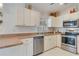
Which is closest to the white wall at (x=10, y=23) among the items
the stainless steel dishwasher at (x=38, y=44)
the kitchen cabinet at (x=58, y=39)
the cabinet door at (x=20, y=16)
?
the cabinet door at (x=20, y=16)

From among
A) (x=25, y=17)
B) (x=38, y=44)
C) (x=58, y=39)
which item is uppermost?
(x=25, y=17)

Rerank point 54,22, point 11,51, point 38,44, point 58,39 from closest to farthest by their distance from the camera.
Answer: point 11,51 → point 58,39 → point 54,22 → point 38,44

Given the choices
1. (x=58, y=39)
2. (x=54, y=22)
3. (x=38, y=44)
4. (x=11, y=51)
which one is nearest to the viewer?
(x=11, y=51)

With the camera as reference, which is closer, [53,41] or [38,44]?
[53,41]

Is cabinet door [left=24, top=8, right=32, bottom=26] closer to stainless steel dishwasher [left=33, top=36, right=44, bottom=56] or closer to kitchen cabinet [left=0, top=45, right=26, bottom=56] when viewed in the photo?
stainless steel dishwasher [left=33, top=36, right=44, bottom=56]

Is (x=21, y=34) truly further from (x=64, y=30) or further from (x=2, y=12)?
(x=64, y=30)

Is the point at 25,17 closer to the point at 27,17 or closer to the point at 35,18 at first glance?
the point at 27,17

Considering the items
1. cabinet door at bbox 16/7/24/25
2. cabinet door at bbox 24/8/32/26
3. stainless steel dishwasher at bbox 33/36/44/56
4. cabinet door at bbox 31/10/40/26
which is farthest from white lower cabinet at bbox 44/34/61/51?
cabinet door at bbox 16/7/24/25

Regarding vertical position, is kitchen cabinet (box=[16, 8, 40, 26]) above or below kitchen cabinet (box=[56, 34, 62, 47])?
above

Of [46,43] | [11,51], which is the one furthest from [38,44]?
[11,51]

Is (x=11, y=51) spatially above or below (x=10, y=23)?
below

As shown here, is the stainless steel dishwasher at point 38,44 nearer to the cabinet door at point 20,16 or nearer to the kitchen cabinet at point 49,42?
the kitchen cabinet at point 49,42

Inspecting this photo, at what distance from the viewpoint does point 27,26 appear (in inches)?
60.4

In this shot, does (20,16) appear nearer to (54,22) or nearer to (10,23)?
(10,23)
